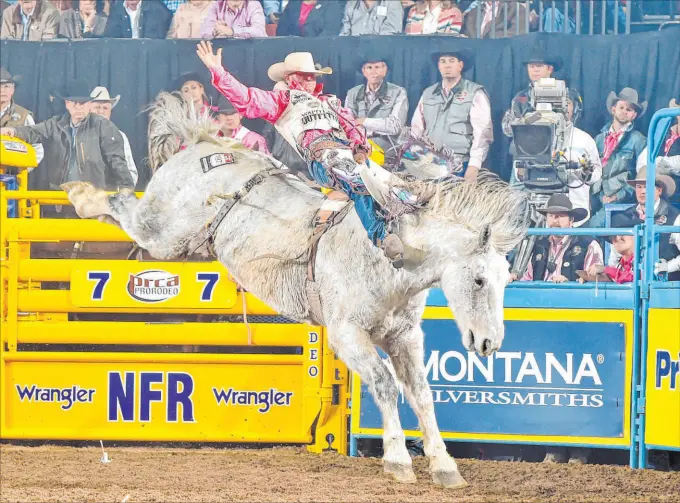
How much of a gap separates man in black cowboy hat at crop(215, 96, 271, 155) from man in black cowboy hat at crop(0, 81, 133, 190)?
940 millimetres

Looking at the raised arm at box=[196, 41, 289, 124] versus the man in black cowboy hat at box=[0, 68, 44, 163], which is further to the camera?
the man in black cowboy hat at box=[0, 68, 44, 163]

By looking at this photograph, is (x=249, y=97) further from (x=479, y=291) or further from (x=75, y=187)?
(x=479, y=291)

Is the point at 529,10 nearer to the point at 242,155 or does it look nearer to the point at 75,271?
the point at 242,155

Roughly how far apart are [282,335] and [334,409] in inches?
22.5

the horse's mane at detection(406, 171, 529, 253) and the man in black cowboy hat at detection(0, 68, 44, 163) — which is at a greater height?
the man in black cowboy hat at detection(0, 68, 44, 163)

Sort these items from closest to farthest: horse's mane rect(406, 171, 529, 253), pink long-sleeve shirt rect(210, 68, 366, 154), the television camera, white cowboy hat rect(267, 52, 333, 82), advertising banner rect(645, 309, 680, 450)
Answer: horse's mane rect(406, 171, 529, 253) < pink long-sleeve shirt rect(210, 68, 366, 154) < white cowboy hat rect(267, 52, 333, 82) < advertising banner rect(645, 309, 680, 450) < the television camera

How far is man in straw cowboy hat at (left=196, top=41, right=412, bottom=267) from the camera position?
4.50 meters

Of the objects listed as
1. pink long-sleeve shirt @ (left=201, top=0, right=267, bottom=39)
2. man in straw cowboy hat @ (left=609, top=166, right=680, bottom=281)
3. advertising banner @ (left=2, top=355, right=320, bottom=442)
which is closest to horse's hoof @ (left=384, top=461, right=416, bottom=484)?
advertising banner @ (left=2, top=355, right=320, bottom=442)

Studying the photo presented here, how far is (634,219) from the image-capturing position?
7.48 metres

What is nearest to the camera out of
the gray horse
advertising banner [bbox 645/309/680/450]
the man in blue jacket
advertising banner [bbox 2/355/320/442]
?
the gray horse

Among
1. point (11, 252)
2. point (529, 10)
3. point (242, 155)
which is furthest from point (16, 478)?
point (529, 10)

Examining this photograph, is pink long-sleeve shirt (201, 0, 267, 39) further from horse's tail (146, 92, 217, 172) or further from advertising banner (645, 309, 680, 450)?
advertising banner (645, 309, 680, 450)

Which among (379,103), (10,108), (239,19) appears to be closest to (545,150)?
(379,103)

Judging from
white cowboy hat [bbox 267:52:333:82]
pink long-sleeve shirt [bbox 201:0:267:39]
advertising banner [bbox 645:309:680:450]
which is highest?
pink long-sleeve shirt [bbox 201:0:267:39]
